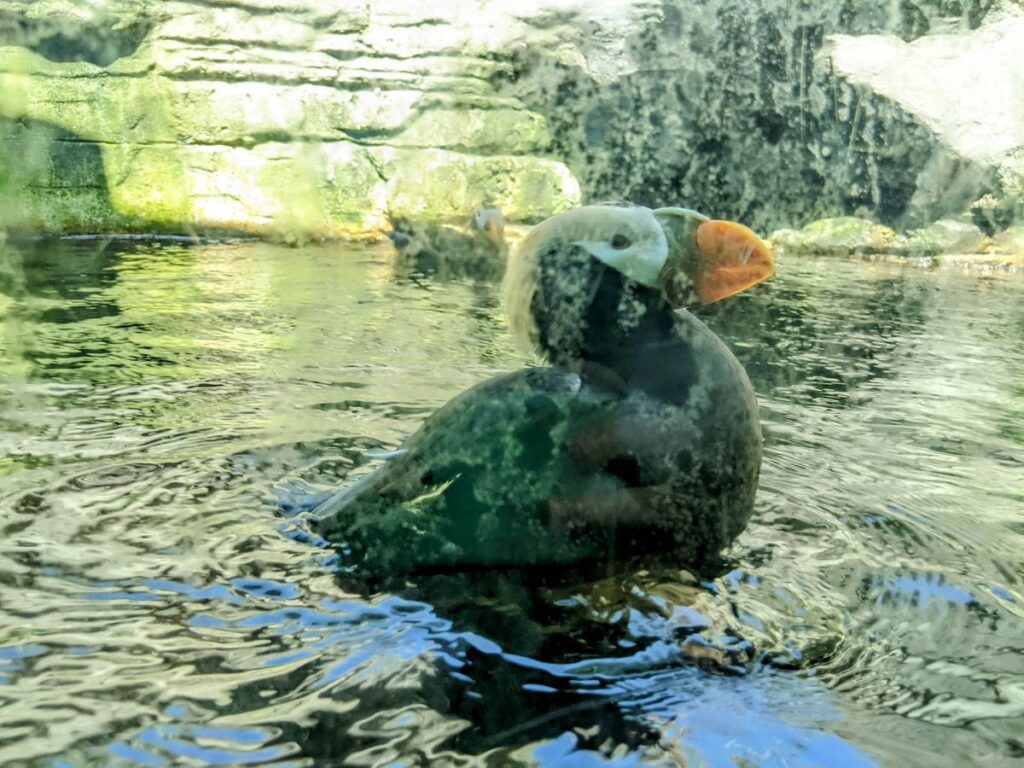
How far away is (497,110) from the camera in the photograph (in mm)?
9641

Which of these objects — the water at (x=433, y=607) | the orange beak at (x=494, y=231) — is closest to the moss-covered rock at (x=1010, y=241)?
the orange beak at (x=494, y=231)

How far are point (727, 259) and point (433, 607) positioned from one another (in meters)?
0.81

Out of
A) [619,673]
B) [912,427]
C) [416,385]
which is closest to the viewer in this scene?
[619,673]

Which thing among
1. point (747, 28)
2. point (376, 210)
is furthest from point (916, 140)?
point (376, 210)

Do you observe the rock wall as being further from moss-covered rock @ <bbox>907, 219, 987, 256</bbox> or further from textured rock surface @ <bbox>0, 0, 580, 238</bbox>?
moss-covered rock @ <bbox>907, 219, 987, 256</bbox>

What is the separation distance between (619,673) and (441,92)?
8968 mm

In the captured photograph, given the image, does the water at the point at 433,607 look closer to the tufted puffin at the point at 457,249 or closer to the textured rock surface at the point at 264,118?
the tufted puffin at the point at 457,249

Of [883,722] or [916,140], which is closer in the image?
[883,722]

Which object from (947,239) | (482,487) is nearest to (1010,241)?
(947,239)

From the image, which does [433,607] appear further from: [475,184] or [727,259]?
[475,184]

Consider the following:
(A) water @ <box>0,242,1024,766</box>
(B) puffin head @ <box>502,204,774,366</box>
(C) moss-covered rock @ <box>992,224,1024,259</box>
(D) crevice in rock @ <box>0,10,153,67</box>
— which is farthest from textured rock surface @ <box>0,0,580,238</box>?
(B) puffin head @ <box>502,204,774,366</box>

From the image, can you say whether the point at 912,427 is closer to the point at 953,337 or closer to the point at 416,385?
the point at 416,385

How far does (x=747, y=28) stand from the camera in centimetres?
1018

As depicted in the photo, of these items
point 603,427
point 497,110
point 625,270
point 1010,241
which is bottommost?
point 1010,241
